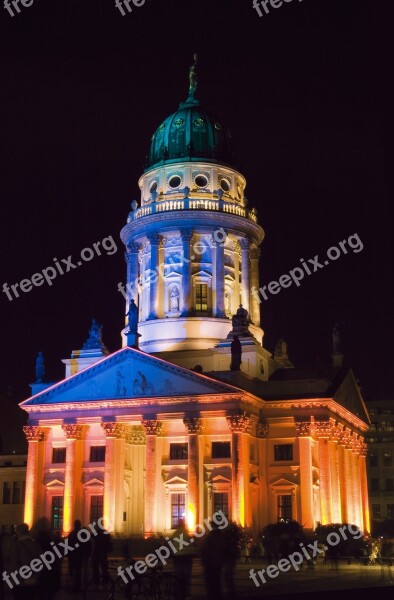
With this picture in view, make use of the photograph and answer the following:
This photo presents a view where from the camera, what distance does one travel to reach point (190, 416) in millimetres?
59156

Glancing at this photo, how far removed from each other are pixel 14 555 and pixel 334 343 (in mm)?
60982

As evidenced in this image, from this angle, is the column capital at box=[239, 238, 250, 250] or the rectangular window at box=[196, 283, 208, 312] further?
the column capital at box=[239, 238, 250, 250]

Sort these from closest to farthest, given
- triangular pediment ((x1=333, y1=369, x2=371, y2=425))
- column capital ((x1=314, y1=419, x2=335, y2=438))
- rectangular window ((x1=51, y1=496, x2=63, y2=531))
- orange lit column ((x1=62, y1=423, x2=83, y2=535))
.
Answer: orange lit column ((x1=62, y1=423, x2=83, y2=535)) < column capital ((x1=314, y1=419, x2=335, y2=438)) < rectangular window ((x1=51, y1=496, x2=63, y2=531)) < triangular pediment ((x1=333, y1=369, x2=371, y2=425))

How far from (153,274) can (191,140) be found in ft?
42.6

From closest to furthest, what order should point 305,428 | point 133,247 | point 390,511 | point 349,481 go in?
point 305,428
point 349,481
point 133,247
point 390,511

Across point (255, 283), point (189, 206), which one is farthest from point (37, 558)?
point (255, 283)

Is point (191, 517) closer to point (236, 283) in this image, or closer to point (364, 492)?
point (236, 283)

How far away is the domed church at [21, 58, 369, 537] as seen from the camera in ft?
195

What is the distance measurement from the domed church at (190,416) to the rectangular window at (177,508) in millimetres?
71

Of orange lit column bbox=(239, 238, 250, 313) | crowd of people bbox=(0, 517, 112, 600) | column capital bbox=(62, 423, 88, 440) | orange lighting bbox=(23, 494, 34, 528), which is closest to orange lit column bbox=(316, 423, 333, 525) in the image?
orange lit column bbox=(239, 238, 250, 313)

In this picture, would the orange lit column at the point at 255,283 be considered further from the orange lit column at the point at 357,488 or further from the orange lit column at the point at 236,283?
the orange lit column at the point at 357,488

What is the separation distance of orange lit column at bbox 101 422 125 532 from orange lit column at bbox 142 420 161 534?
7.21 feet

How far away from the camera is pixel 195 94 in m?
80.9

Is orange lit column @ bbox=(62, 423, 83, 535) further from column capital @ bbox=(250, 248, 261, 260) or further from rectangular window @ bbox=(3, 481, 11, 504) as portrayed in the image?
column capital @ bbox=(250, 248, 261, 260)
